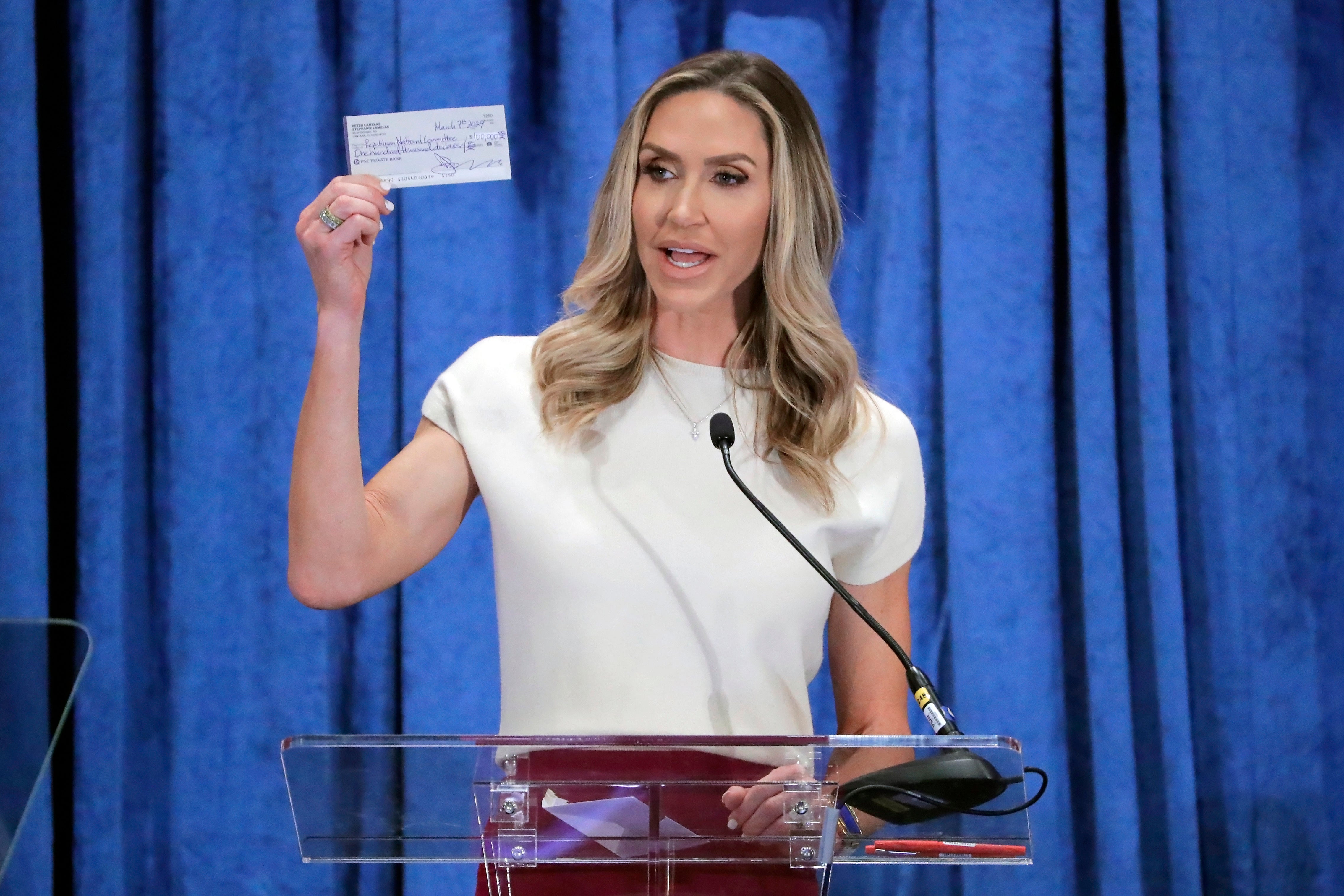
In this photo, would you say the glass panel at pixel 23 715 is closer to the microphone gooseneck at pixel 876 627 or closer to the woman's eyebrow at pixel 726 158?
the microphone gooseneck at pixel 876 627

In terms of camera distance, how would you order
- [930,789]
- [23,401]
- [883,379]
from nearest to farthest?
[930,789], [23,401], [883,379]

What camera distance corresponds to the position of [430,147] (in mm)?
Answer: 1402

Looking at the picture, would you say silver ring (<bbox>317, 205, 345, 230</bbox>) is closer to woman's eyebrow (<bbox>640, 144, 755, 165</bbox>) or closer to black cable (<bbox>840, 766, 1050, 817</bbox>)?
woman's eyebrow (<bbox>640, 144, 755, 165</bbox>)

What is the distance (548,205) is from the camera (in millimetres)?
2393

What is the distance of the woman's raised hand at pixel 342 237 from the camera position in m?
1.36

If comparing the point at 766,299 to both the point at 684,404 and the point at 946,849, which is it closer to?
the point at 684,404

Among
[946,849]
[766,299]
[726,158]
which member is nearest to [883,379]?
[766,299]

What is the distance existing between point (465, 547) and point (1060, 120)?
1.27m

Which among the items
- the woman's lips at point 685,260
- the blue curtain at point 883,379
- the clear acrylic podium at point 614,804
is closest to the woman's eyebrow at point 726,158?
the woman's lips at point 685,260

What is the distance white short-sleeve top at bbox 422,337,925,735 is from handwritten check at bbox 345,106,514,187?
282 mm

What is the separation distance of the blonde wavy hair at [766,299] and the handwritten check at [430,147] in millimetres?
305

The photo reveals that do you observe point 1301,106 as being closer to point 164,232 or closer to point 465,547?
point 465,547

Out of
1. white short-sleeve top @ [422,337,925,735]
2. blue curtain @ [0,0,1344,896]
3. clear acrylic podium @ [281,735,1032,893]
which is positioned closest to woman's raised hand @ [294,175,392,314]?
white short-sleeve top @ [422,337,925,735]

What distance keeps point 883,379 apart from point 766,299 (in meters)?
0.67
